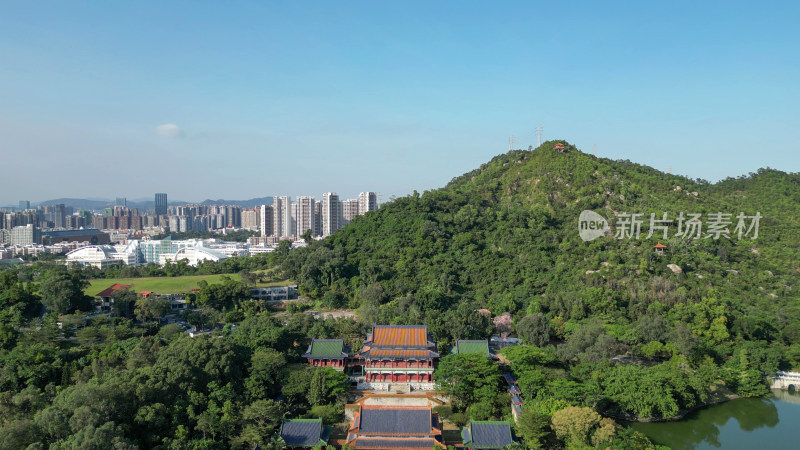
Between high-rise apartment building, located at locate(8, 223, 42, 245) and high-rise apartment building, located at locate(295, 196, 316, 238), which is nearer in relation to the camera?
Answer: high-rise apartment building, located at locate(295, 196, 316, 238)

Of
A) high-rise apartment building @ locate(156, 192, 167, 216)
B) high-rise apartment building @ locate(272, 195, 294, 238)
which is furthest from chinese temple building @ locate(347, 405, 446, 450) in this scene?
high-rise apartment building @ locate(156, 192, 167, 216)

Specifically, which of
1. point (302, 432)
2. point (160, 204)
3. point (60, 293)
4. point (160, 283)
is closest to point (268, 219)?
point (160, 283)

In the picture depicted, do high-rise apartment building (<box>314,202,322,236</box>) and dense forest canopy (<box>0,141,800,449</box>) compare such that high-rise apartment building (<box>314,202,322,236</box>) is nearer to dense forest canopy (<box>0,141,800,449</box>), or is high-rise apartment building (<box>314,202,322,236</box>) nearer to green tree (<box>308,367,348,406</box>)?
dense forest canopy (<box>0,141,800,449</box>)

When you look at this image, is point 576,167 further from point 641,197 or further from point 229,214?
point 229,214

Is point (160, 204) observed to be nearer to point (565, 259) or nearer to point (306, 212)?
point (306, 212)

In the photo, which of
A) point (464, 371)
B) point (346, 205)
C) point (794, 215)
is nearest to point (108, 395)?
point (464, 371)
